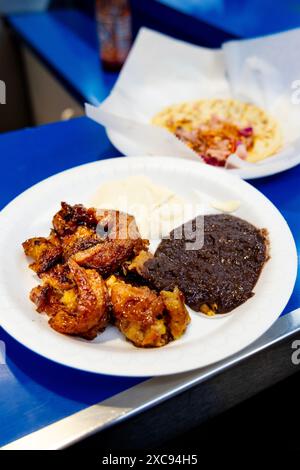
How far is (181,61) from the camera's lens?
2.55 meters

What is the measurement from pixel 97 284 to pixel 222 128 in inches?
46.9

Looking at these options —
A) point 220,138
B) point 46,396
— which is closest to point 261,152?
point 220,138

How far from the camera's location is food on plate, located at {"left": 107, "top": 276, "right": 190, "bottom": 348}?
1054 mm

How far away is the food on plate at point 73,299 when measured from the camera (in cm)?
105

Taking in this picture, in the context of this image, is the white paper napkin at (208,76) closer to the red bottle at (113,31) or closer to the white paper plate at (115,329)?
the red bottle at (113,31)

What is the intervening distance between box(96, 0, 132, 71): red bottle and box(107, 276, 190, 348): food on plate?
203 cm

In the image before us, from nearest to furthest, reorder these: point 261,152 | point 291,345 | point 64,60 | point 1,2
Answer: point 291,345 < point 261,152 < point 64,60 < point 1,2

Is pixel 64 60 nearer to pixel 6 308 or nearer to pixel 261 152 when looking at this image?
pixel 261 152

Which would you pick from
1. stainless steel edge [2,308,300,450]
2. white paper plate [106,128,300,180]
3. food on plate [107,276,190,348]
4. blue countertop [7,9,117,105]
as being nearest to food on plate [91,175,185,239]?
white paper plate [106,128,300,180]

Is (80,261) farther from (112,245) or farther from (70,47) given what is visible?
(70,47)

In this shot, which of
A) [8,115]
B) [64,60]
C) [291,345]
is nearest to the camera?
[291,345]

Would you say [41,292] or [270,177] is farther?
[270,177]

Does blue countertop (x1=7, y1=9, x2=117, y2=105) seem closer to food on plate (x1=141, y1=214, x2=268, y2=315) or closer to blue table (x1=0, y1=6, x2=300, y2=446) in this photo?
blue table (x1=0, y1=6, x2=300, y2=446)

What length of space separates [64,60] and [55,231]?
201 cm
